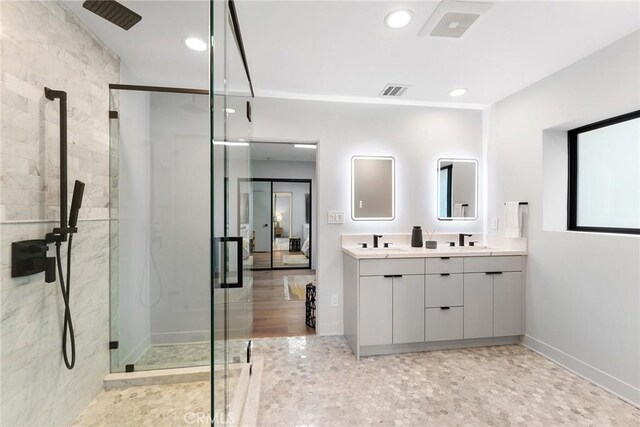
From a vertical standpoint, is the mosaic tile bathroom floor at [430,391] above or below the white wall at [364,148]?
below

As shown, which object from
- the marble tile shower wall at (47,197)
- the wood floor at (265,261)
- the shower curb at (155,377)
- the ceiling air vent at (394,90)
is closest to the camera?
the marble tile shower wall at (47,197)

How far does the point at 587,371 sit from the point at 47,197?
3.61m

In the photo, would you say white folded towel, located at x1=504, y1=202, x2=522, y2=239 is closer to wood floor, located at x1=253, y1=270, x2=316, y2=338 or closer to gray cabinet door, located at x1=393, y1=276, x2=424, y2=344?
gray cabinet door, located at x1=393, y1=276, x2=424, y2=344

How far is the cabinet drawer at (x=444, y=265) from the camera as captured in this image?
2350 millimetres

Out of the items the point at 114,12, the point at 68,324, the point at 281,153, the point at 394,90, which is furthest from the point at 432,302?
the point at 281,153

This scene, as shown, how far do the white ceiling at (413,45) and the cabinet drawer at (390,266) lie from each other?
5.13 ft

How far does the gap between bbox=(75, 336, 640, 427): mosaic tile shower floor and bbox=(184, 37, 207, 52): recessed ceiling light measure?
7.46 ft

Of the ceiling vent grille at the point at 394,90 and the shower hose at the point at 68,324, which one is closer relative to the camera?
the shower hose at the point at 68,324

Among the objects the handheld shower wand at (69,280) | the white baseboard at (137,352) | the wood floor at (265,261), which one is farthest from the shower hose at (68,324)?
the wood floor at (265,261)

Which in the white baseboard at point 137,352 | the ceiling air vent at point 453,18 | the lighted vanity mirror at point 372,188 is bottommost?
the white baseboard at point 137,352

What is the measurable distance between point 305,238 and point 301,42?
480 cm

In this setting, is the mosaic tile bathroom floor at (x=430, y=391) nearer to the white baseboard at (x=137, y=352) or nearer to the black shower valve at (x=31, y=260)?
the white baseboard at (x=137, y=352)

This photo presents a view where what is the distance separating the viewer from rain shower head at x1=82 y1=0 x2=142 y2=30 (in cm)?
150

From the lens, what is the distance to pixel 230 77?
1.48 metres
